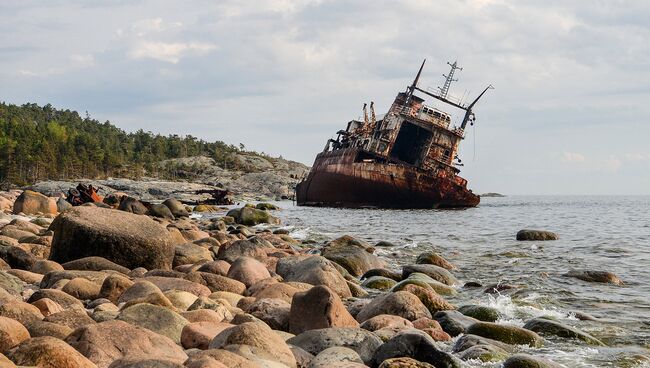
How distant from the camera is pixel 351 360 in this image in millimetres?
6637

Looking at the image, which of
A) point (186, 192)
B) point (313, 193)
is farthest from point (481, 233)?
point (186, 192)

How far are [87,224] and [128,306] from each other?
5.05 metres

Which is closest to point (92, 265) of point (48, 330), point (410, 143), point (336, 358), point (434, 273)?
point (48, 330)

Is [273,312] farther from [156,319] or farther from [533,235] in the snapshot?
[533,235]

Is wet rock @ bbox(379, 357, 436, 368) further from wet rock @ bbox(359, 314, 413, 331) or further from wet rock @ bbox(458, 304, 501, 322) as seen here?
wet rock @ bbox(458, 304, 501, 322)

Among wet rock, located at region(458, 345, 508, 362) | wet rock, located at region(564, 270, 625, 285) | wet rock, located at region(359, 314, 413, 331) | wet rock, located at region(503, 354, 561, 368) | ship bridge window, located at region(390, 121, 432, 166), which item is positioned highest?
ship bridge window, located at region(390, 121, 432, 166)

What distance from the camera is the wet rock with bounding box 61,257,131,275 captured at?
11203 millimetres

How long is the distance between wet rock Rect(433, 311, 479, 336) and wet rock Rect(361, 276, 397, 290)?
11.4 feet

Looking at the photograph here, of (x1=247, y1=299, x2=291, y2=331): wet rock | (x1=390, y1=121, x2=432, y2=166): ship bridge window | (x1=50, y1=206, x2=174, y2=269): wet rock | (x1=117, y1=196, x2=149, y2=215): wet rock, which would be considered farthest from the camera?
(x1=390, y1=121, x2=432, y2=166): ship bridge window

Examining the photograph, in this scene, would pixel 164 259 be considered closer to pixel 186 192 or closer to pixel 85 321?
pixel 85 321

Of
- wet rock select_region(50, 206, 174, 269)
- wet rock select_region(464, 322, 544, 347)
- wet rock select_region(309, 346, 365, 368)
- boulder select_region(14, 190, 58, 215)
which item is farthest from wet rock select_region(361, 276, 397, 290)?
boulder select_region(14, 190, 58, 215)

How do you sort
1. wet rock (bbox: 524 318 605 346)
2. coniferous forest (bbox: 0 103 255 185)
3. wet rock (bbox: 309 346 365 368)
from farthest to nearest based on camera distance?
1. coniferous forest (bbox: 0 103 255 185)
2. wet rock (bbox: 524 318 605 346)
3. wet rock (bbox: 309 346 365 368)

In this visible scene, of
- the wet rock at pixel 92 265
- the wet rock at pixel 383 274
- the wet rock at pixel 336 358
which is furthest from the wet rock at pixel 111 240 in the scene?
the wet rock at pixel 336 358

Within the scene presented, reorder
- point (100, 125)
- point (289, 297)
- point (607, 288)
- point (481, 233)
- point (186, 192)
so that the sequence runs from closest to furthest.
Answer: point (289, 297)
point (607, 288)
point (481, 233)
point (186, 192)
point (100, 125)
